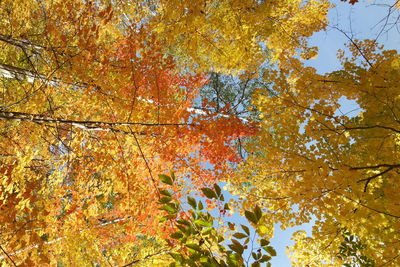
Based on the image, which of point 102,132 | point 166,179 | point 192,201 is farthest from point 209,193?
point 102,132

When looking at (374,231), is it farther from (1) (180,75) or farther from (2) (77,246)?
(1) (180,75)

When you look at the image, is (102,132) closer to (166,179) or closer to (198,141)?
(198,141)

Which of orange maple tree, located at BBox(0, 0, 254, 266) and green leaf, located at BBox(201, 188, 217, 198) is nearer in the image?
green leaf, located at BBox(201, 188, 217, 198)

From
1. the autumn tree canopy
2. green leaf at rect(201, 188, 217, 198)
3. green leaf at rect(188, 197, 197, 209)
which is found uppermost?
the autumn tree canopy

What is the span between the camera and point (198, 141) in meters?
6.67

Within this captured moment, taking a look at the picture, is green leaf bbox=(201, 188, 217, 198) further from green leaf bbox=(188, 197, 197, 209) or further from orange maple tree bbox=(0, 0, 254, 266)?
orange maple tree bbox=(0, 0, 254, 266)

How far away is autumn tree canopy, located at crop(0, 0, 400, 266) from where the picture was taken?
9.95ft

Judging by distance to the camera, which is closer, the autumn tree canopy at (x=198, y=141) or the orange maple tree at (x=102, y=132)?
the autumn tree canopy at (x=198, y=141)

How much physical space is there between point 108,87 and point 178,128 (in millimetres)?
2107

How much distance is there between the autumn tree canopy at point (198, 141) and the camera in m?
3.03

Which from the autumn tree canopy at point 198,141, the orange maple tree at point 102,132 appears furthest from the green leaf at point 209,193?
the orange maple tree at point 102,132

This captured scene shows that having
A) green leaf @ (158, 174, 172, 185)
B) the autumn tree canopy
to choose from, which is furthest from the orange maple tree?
green leaf @ (158, 174, 172, 185)

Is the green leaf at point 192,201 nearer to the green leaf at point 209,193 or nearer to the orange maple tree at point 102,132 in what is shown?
the green leaf at point 209,193

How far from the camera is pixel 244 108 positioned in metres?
10.3
